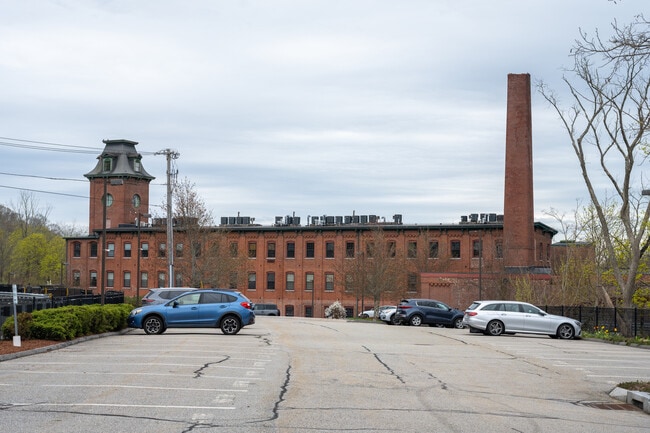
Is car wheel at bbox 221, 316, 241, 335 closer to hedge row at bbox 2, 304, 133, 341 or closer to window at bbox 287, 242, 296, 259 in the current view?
hedge row at bbox 2, 304, 133, 341

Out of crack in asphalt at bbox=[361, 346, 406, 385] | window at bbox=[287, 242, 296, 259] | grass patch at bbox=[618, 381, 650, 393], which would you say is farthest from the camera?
window at bbox=[287, 242, 296, 259]

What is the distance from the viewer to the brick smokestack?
208 ft

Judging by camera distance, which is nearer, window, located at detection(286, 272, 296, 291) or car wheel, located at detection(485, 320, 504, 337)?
car wheel, located at detection(485, 320, 504, 337)

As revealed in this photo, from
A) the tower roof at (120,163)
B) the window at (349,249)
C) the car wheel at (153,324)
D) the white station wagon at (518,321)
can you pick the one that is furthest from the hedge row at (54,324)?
the tower roof at (120,163)

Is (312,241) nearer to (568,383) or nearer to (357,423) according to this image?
(568,383)

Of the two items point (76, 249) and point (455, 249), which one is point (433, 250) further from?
point (76, 249)

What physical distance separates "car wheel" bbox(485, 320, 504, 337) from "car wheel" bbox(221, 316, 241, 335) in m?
10.2

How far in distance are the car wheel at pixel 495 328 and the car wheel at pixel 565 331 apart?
2212 millimetres

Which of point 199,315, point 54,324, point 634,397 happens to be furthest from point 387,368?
point 199,315

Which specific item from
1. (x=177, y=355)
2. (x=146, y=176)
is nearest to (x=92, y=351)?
(x=177, y=355)

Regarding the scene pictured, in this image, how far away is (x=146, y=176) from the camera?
10350 centimetres

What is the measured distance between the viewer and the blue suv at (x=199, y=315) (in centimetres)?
2986

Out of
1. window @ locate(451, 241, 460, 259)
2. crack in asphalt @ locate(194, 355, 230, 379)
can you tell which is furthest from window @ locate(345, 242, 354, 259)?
crack in asphalt @ locate(194, 355, 230, 379)

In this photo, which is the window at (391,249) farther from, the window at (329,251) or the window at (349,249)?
the window at (329,251)
